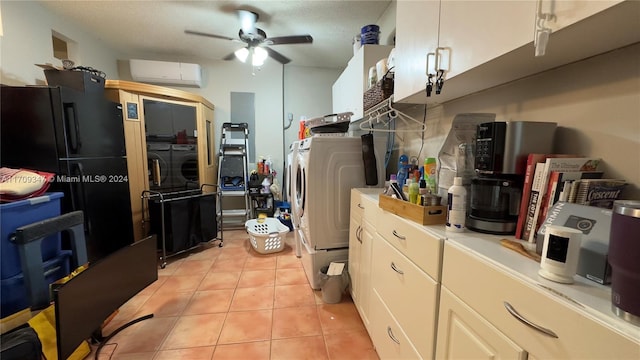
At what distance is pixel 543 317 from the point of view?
0.54m

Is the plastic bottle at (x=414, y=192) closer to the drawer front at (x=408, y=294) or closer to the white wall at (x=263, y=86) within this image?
the drawer front at (x=408, y=294)

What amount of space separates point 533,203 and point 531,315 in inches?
15.9

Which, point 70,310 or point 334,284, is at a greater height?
point 70,310

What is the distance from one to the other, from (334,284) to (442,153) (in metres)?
1.31

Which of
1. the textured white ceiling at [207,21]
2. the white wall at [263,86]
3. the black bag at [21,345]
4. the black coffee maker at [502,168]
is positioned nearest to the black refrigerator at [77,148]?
the textured white ceiling at [207,21]

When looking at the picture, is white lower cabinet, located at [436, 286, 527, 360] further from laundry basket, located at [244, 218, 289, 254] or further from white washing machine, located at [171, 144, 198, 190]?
white washing machine, located at [171, 144, 198, 190]

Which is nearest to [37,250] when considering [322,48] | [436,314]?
[436,314]

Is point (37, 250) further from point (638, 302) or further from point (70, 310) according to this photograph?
point (638, 302)

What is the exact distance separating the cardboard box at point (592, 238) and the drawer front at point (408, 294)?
0.41 m

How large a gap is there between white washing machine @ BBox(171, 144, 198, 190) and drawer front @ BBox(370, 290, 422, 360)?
2953 mm

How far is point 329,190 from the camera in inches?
80.4

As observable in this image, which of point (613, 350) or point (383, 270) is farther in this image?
Answer: point (383, 270)

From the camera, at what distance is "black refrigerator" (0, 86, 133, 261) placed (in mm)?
1855

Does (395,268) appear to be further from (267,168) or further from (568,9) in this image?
(267,168)
